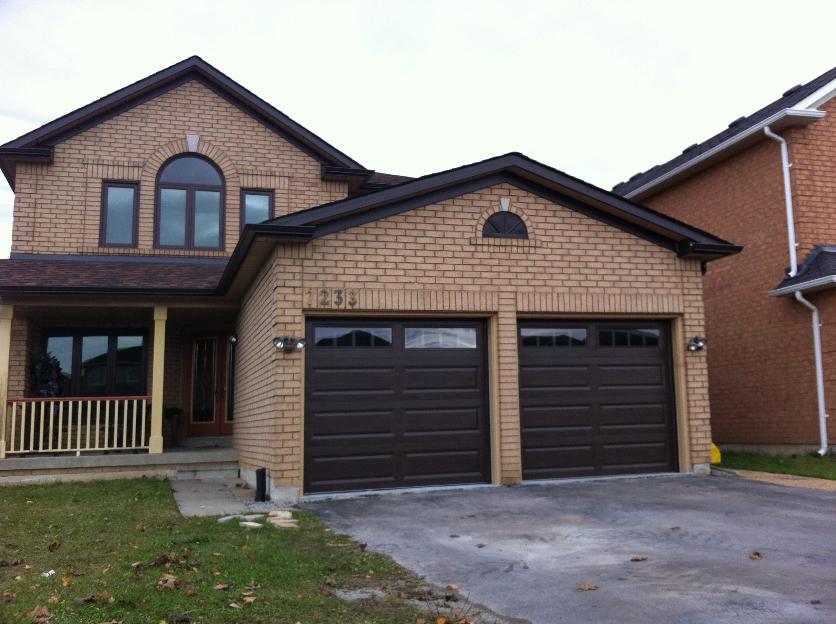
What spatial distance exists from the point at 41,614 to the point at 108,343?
10989 millimetres

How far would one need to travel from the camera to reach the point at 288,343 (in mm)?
9398

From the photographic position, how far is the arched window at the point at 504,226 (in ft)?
34.7

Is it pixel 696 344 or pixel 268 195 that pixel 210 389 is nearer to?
pixel 268 195

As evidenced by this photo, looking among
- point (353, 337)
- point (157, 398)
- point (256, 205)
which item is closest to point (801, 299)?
point (353, 337)

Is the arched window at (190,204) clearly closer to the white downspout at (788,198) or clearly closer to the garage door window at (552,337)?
the garage door window at (552,337)

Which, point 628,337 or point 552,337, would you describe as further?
point 628,337

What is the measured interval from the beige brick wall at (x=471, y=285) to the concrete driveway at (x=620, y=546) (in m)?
1.30

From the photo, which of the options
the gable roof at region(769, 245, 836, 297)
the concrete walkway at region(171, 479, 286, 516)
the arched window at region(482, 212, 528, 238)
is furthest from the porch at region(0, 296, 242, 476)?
the gable roof at region(769, 245, 836, 297)

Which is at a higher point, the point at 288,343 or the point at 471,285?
the point at 471,285

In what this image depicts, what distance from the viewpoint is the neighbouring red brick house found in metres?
13.0

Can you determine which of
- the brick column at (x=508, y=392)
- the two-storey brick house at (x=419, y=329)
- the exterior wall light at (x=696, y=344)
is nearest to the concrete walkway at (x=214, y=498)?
the two-storey brick house at (x=419, y=329)

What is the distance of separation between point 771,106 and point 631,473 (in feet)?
28.1

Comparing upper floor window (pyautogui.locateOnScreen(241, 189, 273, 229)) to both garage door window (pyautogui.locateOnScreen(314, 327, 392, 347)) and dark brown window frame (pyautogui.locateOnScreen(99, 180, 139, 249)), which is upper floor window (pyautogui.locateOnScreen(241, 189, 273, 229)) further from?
garage door window (pyautogui.locateOnScreen(314, 327, 392, 347))

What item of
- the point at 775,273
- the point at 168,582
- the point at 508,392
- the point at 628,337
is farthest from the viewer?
the point at 775,273
